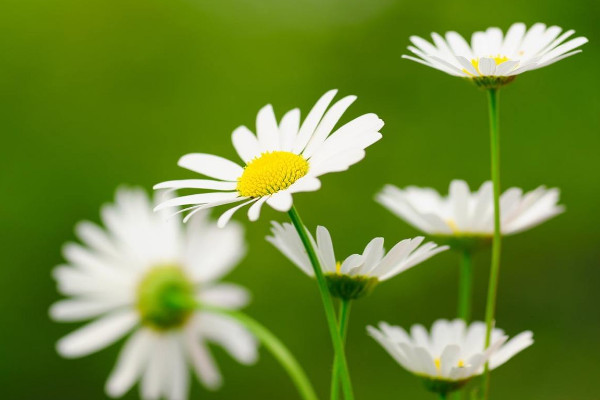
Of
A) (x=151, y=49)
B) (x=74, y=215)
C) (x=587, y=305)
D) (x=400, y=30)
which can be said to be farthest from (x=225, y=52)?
(x=587, y=305)

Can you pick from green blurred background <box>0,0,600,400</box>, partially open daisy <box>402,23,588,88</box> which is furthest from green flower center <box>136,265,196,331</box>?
green blurred background <box>0,0,600,400</box>

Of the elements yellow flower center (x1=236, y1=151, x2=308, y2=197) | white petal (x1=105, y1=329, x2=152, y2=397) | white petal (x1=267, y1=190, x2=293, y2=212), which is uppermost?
yellow flower center (x1=236, y1=151, x2=308, y2=197)

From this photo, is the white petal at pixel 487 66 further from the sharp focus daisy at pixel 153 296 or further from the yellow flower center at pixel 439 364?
the sharp focus daisy at pixel 153 296

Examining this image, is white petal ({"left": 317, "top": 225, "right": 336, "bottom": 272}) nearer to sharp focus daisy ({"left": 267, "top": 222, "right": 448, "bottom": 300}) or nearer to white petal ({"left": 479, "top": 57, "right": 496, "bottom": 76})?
sharp focus daisy ({"left": 267, "top": 222, "right": 448, "bottom": 300})

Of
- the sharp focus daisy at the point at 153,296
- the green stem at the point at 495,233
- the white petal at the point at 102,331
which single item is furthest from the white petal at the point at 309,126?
the white petal at the point at 102,331

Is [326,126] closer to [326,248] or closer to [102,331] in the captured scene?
[326,248]

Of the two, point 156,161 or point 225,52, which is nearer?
point 156,161

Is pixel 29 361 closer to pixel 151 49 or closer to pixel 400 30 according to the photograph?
pixel 151 49
